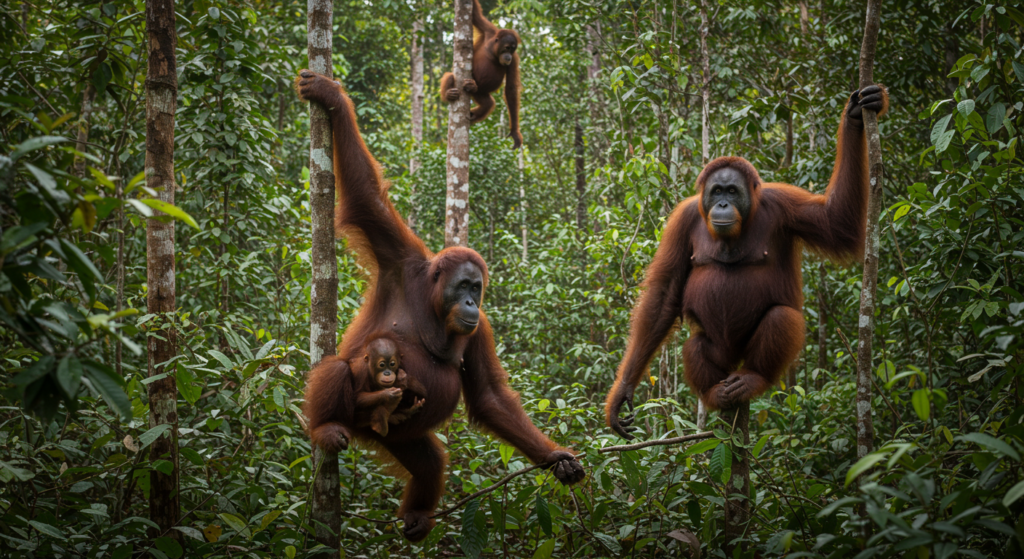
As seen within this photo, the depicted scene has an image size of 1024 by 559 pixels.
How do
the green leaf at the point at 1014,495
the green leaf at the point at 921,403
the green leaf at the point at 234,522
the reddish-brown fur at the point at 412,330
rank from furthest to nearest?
the reddish-brown fur at the point at 412,330 → the green leaf at the point at 234,522 → the green leaf at the point at 921,403 → the green leaf at the point at 1014,495

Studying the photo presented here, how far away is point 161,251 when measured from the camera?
3104mm

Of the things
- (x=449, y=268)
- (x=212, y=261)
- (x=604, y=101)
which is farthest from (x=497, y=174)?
(x=449, y=268)

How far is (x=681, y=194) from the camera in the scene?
5.57m

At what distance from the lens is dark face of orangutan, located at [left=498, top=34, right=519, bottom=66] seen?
28.0ft

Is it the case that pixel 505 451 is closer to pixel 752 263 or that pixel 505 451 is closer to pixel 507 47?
pixel 752 263

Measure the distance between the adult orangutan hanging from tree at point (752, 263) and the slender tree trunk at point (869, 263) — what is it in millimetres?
459

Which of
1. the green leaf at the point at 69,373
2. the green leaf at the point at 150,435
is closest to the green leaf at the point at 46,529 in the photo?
the green leaf at the point at 150,435

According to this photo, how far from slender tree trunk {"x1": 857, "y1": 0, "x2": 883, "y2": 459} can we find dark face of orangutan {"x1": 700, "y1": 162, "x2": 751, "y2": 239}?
0.69 metres

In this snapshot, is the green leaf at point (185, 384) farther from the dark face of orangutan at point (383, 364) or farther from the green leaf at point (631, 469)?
the green leaf at point (631, 469)

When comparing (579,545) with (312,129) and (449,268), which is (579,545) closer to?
(449,268)

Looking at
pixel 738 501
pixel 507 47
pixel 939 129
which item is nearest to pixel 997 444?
pixel 738 501

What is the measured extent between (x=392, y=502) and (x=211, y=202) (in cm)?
272

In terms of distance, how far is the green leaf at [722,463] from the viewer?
8.66ft

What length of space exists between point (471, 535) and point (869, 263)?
2.18 metres
